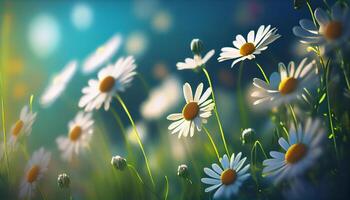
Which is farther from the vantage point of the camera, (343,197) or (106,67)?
(106,67)

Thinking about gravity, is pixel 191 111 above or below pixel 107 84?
below

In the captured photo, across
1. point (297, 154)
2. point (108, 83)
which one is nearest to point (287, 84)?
point (297, 154)

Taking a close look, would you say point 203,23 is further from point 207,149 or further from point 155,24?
point 207,149

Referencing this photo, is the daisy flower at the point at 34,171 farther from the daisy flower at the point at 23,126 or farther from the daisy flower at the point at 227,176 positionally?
the daisy flower at the point at 227,176

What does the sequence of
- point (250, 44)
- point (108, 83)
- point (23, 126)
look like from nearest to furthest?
point (250, 44), point (108, 83), point (23, 126)

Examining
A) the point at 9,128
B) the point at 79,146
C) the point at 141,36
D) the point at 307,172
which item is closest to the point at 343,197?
the point at 307,172

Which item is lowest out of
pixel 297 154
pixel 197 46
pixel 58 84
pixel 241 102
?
pixel 297 154

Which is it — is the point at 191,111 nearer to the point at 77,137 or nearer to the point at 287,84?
the point at 287,84
